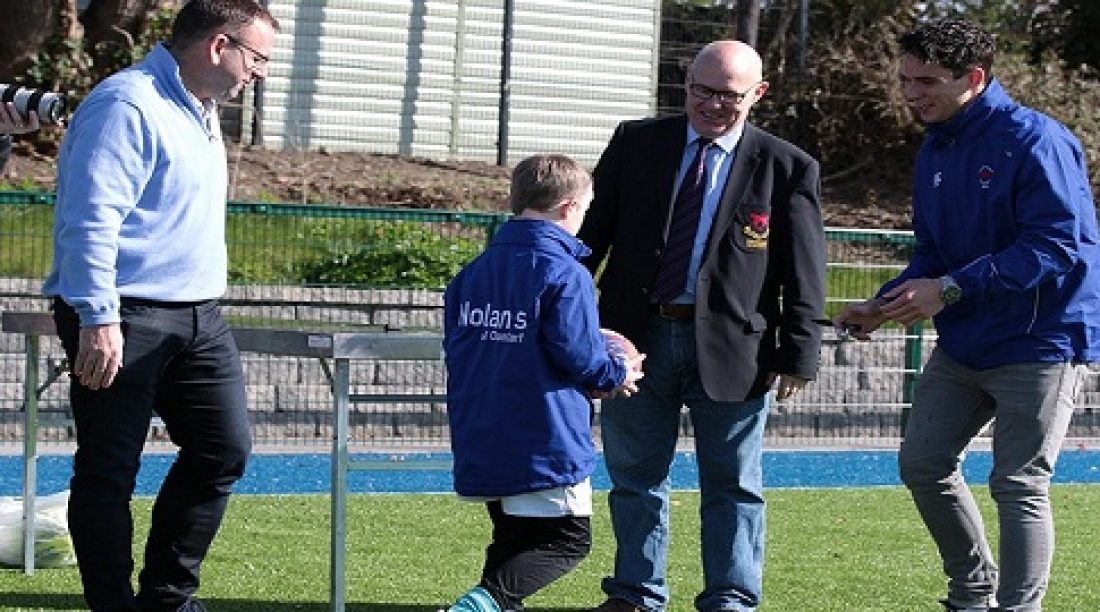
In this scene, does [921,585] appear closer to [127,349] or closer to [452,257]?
[127,349]

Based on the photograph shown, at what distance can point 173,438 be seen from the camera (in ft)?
20.6

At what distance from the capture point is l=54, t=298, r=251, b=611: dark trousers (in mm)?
6008

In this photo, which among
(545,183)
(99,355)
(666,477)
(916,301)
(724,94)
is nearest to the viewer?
(99,355)

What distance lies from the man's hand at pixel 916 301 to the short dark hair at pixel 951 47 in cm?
66

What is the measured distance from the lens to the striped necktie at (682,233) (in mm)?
6828

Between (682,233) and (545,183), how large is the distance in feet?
2.48

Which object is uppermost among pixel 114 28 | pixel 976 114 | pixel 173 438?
pixel 114 28

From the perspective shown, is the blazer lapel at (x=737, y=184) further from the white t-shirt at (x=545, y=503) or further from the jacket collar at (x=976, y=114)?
the white t-shirt at (x=545, y=503)

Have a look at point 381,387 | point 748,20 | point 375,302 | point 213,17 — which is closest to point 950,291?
point 213,17

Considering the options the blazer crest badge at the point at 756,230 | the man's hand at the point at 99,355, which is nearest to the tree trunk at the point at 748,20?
the blazer crest badge at the point at 756,230

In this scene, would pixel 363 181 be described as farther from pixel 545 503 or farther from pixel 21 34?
pixel 545 503

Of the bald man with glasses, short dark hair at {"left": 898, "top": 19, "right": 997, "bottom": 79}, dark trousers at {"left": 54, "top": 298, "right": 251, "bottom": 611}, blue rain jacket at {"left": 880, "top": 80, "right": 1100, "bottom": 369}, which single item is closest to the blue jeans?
the bald man with glasses

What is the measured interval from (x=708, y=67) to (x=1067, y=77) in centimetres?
1840

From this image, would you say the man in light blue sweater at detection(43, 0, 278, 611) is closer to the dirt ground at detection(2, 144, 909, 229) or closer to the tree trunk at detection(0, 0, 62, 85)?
the dirt ground at detection(2, 144, 909, 229)
